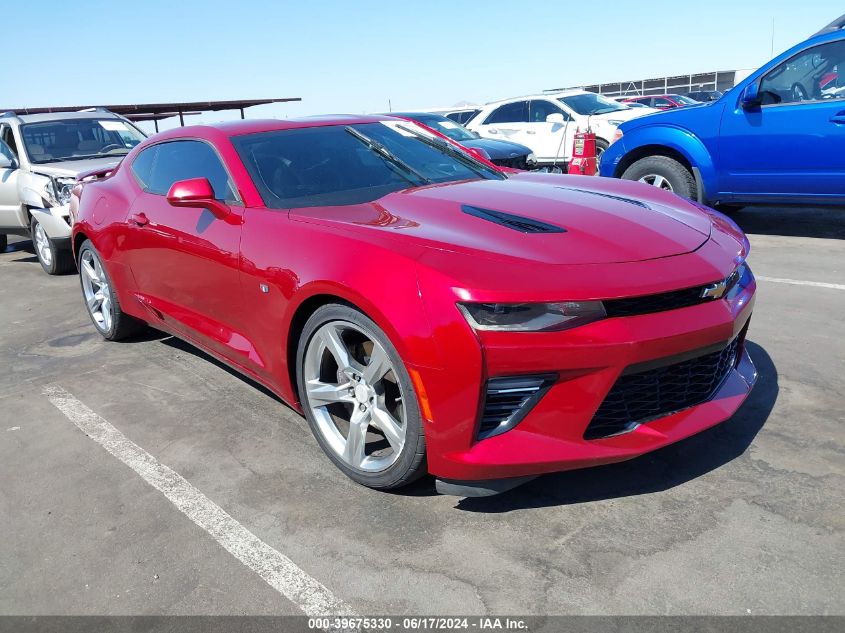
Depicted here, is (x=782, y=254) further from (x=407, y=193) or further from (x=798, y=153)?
(x=407, y=193)

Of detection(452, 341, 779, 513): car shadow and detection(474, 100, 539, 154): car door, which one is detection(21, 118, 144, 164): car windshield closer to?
detection(474, 100, 539, 154): car door

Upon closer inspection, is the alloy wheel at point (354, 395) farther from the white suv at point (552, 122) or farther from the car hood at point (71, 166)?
the white suv at point (552, 122)

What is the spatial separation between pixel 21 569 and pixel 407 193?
6.86 ft

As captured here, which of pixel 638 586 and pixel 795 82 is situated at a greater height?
pixel 795 82

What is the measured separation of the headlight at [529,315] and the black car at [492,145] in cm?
776

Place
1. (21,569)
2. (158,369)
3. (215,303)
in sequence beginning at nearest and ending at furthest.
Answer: (21,569), (215,303), (158,369)

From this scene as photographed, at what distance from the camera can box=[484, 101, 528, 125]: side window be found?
12469 mm

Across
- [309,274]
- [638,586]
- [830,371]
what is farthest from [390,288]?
[830,371]

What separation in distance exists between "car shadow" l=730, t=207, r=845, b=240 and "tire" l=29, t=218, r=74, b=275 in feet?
22.9

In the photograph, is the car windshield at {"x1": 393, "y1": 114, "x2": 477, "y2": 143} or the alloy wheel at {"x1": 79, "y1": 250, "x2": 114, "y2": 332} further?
the car windshield at {"x1": 393, "y1": 114, "x2": 477, "y2": 143}

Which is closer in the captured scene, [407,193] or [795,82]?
[407,193]

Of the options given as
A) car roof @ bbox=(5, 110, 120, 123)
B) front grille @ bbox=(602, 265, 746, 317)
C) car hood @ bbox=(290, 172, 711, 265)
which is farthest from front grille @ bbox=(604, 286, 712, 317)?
car roof @ bbox=(5, 110, 120, 123)

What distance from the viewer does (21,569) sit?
8.20ft

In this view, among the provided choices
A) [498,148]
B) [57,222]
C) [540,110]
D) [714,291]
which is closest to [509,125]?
[540,110]
